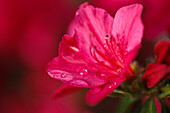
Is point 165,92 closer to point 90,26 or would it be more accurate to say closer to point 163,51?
point 163,51

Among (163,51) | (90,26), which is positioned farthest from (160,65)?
(90,26)

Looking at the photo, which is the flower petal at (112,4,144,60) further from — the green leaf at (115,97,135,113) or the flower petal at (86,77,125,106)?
the green leaf at (115,97,135,113)

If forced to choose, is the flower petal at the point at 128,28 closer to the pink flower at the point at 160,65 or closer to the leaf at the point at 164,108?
the pink flower at the point at 160,65

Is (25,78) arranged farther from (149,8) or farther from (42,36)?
(149,8)

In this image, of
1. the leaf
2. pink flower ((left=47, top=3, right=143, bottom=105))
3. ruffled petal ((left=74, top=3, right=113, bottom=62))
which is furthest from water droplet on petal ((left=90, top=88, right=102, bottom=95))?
the leaf

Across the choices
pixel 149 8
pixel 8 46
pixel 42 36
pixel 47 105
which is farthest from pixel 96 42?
pixel 8 46

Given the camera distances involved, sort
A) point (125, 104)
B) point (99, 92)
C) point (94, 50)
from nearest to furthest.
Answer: point (99, 92) → point (94, 50) → point (125, 104)

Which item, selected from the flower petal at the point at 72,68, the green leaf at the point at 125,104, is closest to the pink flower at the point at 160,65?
the flower petal at the point at 72,68

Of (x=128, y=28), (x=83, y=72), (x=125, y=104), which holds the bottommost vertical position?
(x=125, y=104)
